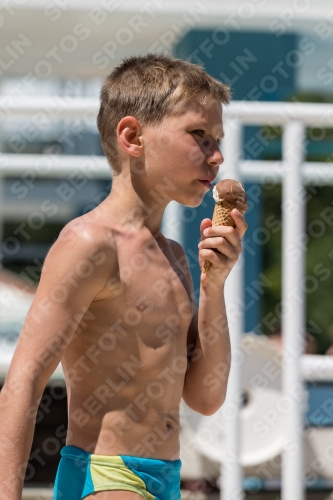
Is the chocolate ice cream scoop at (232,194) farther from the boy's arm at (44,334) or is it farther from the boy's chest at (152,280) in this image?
the boy's arm at (44,334)

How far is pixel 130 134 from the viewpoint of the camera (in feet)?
4.27

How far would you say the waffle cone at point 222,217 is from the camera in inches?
51.7

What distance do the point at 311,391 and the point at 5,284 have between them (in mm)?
1507

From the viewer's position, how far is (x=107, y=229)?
1243 millimetres

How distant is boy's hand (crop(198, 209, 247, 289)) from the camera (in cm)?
126

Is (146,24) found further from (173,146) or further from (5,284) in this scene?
(173,146)

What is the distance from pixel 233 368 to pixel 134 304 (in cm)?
93

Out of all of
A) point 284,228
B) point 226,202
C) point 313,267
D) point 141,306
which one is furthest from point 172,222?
point 313,267

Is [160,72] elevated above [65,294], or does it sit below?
above

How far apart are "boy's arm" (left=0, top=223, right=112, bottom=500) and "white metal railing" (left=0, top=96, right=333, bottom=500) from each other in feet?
3.10

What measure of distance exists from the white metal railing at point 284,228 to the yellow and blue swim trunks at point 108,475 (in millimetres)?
867

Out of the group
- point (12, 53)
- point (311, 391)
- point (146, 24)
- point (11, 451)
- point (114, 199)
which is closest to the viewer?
point (11, 451)

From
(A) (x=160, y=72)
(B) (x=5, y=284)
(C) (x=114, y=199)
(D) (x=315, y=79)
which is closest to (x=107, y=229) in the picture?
(C) (x=114, y=199)

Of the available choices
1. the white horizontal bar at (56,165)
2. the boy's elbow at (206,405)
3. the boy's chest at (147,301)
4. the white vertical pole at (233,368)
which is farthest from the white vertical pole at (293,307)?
the boy's chest at (147,301)
